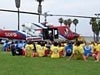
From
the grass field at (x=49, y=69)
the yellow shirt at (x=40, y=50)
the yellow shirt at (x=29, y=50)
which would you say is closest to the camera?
the grass field at (x=49, y=69)

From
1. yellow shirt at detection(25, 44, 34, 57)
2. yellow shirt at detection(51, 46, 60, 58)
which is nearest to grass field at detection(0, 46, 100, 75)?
yellow shirt at detection(51, 46, 60, 58)

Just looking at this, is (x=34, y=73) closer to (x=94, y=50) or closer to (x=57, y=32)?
(x=94, y=50)

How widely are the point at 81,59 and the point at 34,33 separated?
23.7m

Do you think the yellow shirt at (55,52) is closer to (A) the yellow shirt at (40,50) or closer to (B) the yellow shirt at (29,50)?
(A) the yellow shirt at (40,50)

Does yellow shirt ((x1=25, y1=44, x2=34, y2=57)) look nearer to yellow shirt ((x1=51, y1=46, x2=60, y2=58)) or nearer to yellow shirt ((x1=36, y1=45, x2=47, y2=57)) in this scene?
yellow shirt ((x1=36, y1=45, x2=47, y2=57))

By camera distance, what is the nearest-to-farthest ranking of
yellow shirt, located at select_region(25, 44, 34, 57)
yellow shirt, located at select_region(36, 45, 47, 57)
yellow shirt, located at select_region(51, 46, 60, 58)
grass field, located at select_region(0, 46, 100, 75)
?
grass field, located at select_region(0, 46, 100, 75), yellow shirt, located at select_region(51, 46, 60, 58), yellow shirt, located at select_region(25, 44, 34, 57), yellow shirt, located at select_region(36, 45, 47, 57)

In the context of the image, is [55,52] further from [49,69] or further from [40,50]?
[49,69]

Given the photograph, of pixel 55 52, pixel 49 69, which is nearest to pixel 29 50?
pixel 55 52

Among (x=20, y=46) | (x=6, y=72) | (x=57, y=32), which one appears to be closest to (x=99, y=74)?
(x=6, y=72)

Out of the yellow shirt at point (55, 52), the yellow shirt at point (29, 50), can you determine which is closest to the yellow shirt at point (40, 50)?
the yellow shirt at point (29, 50)

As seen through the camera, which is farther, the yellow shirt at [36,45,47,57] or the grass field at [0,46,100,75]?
the yellow shirt at [36,45,47,57]

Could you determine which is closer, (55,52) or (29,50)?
(55,52)

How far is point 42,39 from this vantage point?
48625 millimetres

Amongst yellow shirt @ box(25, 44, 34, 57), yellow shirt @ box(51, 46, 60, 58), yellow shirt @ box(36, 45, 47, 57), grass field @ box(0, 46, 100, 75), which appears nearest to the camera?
grass field @ box(0, 46, 100, 75)
